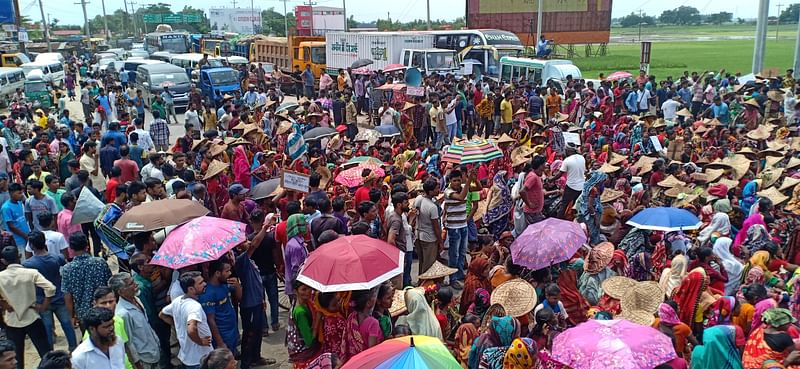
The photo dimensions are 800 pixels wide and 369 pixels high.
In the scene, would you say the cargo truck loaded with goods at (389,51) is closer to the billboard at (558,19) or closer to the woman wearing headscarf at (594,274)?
the woman wearing headscarf at (594,274)

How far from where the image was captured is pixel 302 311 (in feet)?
16.6

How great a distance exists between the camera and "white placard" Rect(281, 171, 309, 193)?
7.45 m

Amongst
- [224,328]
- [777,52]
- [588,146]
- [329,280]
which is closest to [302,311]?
[329,280]

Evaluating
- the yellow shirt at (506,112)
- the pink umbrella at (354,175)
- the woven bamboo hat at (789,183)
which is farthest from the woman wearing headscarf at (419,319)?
the yellow shirt at (506,112)

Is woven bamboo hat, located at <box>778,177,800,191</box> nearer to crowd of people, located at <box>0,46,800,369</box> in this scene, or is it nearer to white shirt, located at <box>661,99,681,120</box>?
crowd of people, located at <box>0,46,800,369</box>

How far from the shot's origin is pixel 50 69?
36844mm

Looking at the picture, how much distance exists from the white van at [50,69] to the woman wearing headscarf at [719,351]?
36.5 m

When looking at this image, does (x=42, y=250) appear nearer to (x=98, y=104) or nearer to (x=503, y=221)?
(x=503, y=221)

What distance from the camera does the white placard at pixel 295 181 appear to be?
24.5 feet

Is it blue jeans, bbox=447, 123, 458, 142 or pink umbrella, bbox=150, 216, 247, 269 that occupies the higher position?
pink umbrella, bbox=150, 216, 247, 269

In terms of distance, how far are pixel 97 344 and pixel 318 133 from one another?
8112 millimetres

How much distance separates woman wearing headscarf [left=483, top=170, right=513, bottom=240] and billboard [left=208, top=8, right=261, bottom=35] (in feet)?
328

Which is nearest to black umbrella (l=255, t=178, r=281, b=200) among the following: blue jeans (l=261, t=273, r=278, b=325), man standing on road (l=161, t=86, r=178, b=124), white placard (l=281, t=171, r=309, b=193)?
white placard (l=281, t=171, r=309, b=193)

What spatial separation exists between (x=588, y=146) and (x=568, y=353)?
25.1 ft
